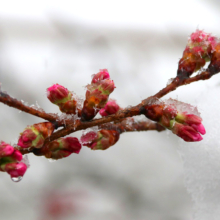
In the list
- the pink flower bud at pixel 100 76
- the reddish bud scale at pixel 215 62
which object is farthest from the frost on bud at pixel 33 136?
the reddish bud scale at pixel 215 62

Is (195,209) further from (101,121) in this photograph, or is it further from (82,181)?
(82,181)

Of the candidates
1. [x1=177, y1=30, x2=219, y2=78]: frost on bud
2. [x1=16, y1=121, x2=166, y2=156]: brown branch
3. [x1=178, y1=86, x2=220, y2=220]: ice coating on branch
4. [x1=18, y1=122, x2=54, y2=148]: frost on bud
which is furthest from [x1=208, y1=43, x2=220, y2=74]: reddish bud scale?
[x1=18, y1=122, x2=54, y2=148]: frost on bud

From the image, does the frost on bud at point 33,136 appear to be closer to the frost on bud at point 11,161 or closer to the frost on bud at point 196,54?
the frost on bud at point 11,161

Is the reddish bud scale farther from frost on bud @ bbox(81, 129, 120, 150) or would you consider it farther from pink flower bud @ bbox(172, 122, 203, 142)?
frost on bud @ bbox(81, 129, 120, 150)

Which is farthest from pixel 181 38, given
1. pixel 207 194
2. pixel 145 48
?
pixel 207 194

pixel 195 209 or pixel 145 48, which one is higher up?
pixel 195 209

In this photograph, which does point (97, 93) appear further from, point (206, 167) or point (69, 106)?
point (206, 167)

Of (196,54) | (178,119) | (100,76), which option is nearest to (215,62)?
(196,54)
